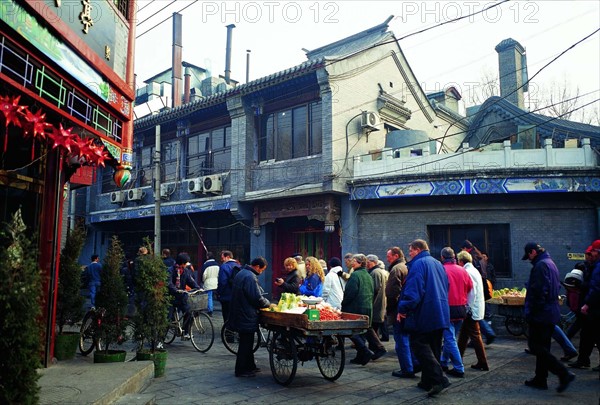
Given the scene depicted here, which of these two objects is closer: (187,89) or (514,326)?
(514,326)

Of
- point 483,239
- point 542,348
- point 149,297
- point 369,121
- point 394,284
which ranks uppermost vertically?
point 369,121

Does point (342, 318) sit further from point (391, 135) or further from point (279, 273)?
point (391, 135)

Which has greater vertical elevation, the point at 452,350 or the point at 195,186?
the point at 195,186

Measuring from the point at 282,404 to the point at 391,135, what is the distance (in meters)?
13.3

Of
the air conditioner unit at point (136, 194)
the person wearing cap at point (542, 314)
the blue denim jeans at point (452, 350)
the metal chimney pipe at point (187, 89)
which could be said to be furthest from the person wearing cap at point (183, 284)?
the metal chimney pipe at point (187, 89)

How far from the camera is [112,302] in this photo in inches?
279

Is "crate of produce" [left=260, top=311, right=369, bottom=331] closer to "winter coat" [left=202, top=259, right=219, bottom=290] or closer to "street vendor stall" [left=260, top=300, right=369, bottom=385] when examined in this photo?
"street vendor stall" [left=260, top=300, right=369, bottom=385]

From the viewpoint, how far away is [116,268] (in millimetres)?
7258

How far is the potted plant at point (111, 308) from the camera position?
6.97 meters

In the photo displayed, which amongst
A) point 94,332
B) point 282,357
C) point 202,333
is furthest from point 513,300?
point 94,332

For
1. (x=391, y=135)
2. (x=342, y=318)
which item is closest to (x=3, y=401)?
(x=342, y=318)

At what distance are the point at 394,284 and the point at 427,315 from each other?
196 cm

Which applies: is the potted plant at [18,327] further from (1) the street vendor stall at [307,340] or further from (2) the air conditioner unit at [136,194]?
(2) the air conditioner unit at [136,194]

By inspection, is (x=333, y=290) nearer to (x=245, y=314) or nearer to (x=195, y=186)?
(x=245, y=314)
